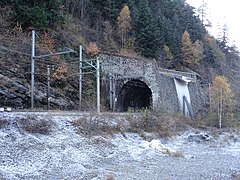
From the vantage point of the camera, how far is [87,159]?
45.8ft

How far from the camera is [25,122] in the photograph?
14953 mm

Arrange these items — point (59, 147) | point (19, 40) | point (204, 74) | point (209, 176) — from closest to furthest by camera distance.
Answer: point (209, 176) → point (59, 147) → point (19, 40) → point (204, 74)

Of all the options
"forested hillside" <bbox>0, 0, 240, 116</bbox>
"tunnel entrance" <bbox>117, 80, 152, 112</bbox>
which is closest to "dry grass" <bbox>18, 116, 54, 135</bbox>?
"forested hillside" <bbox>0, 0, 240, 116</bbox>

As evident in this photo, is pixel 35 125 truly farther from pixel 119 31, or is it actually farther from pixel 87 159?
pixel 119 31

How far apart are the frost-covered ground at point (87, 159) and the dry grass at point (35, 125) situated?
26 centimetres

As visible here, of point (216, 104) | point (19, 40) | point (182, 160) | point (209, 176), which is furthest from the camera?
point (216, 104)

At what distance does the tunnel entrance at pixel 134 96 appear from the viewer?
36.2m

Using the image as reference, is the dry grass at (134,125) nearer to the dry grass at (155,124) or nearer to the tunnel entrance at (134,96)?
the dry grass at (155,124)

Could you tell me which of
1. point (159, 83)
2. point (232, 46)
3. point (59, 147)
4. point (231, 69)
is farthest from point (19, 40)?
point (232, 46)

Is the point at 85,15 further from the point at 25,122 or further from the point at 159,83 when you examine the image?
the point at 25,122

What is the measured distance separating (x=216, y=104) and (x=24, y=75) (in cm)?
A: 2106

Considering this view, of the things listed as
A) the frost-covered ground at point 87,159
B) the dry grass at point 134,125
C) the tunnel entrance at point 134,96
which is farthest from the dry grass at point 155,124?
the tunnel entrance at point 134,96

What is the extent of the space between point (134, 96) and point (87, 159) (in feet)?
83.6

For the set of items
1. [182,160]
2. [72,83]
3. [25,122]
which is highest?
[72,83]
